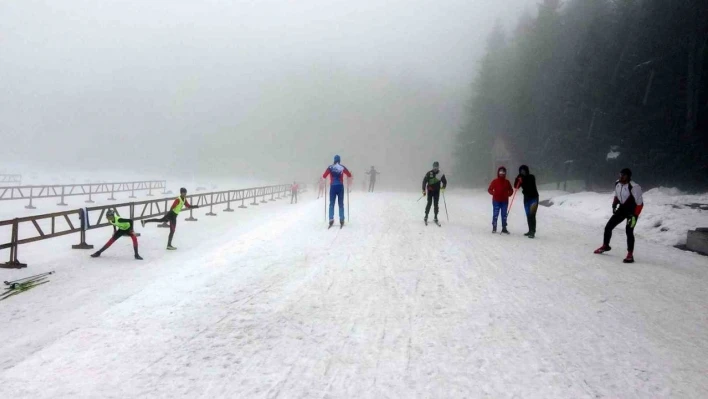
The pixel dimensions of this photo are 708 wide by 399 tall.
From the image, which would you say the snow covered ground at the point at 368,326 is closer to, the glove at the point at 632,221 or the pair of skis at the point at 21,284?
the pair of skis at the point at 21,284

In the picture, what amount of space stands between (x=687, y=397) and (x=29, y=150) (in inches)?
6026

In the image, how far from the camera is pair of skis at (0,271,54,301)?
782 cm

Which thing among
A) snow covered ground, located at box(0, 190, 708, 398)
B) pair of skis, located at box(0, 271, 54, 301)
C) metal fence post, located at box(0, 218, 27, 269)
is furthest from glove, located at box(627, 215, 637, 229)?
metal fence post, located at box(0, 218, 27, 269)

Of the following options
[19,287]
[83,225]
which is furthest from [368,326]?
[83,225]

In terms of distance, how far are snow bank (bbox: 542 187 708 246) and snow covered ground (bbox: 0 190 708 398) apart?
3274 millimetres

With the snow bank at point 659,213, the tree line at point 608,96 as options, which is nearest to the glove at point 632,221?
the snow bank at point 659,213

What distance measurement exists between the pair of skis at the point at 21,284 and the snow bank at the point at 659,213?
1722 centimetres

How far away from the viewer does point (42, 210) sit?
79.7 feet

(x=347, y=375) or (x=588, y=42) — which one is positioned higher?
(x=588, y=42)

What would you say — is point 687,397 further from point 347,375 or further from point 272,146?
point 272,146

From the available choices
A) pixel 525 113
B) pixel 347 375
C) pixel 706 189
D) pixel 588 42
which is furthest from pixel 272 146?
pixel 347 375

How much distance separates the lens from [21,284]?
8203 mm

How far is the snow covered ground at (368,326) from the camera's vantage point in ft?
12.4

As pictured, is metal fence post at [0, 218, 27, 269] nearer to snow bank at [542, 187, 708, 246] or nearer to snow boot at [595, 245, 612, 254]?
snow boot at [595, 245, 612, 254]
